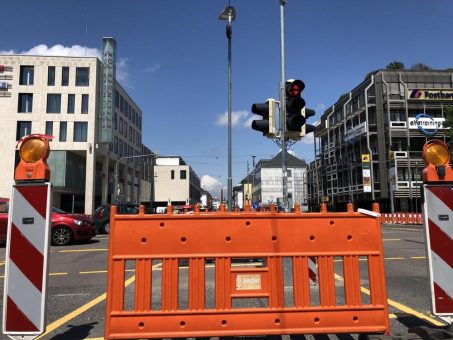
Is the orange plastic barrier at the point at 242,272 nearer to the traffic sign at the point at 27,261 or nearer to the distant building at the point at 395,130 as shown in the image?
the traffic sign at the point at 27,261

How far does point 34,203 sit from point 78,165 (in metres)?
50.8

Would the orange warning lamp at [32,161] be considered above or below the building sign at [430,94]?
below

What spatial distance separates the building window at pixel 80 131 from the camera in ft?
166

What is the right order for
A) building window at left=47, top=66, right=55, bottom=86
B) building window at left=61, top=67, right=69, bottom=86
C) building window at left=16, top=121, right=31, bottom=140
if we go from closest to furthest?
building window at left=16, top=121, right=31, bottom=140
building window at left=47, top=66, right=55, bottom=86
building window at left=61, top=67, right=69, bottom=86

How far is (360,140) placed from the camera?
53.2 m

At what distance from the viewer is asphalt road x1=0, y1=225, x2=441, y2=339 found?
4.84 m

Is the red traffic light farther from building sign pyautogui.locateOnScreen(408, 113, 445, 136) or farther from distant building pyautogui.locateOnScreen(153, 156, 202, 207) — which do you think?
distant building pyautogui.locateOnScreen(153, 156, 202, 207)

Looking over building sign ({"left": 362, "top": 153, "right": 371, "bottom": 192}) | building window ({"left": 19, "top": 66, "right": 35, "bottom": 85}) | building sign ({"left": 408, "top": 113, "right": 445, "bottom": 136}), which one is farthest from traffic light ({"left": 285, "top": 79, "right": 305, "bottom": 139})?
building window ({"left": 19, "top": 66, "right": 35, "bottom": 85})


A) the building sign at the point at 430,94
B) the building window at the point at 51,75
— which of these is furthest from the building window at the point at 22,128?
the building sign at the point at 430,94

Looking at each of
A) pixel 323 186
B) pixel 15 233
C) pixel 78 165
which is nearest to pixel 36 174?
pixel 15 233

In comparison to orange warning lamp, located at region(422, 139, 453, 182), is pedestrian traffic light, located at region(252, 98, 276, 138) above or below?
above

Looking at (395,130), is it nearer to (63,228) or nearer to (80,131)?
(80,131)

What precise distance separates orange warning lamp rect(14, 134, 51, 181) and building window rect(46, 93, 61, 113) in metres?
50.7

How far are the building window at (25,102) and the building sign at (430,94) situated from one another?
45583mm
